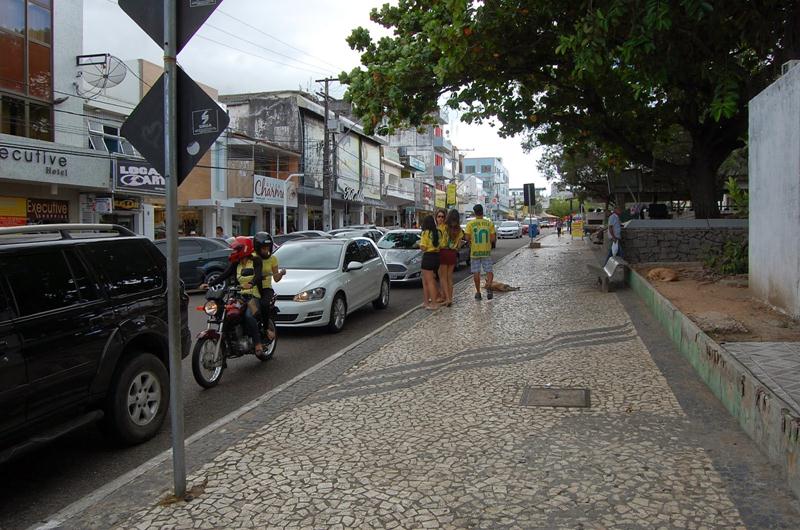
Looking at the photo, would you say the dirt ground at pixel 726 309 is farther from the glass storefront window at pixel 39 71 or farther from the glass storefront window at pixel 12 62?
Result: the glass storefront window at pixel 39 71

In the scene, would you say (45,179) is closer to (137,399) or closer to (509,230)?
(137,399)

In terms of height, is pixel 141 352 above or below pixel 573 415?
above

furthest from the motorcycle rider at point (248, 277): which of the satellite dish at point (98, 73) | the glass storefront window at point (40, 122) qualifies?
the satellite dish at point (98, 73)

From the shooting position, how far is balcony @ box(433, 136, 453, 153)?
72.0 m

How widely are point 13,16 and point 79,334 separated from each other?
19.6 metres

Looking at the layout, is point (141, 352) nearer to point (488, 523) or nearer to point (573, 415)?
point (488, 523)

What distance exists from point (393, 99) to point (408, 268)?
422 cm

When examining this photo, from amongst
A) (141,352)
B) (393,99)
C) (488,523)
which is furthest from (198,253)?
(488,523)

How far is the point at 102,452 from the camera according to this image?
4.78m

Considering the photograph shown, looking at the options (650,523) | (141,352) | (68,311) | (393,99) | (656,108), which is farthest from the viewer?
(656,108)

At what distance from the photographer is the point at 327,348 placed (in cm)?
850

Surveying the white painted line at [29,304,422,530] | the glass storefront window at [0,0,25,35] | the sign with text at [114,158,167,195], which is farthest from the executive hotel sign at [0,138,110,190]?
the white painted line at [29,304,422,530]

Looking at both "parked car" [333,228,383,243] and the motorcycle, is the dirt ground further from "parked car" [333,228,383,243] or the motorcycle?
"parked car" [333,228,383,243]

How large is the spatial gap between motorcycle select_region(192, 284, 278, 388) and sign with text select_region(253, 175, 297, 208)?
1008 inches
